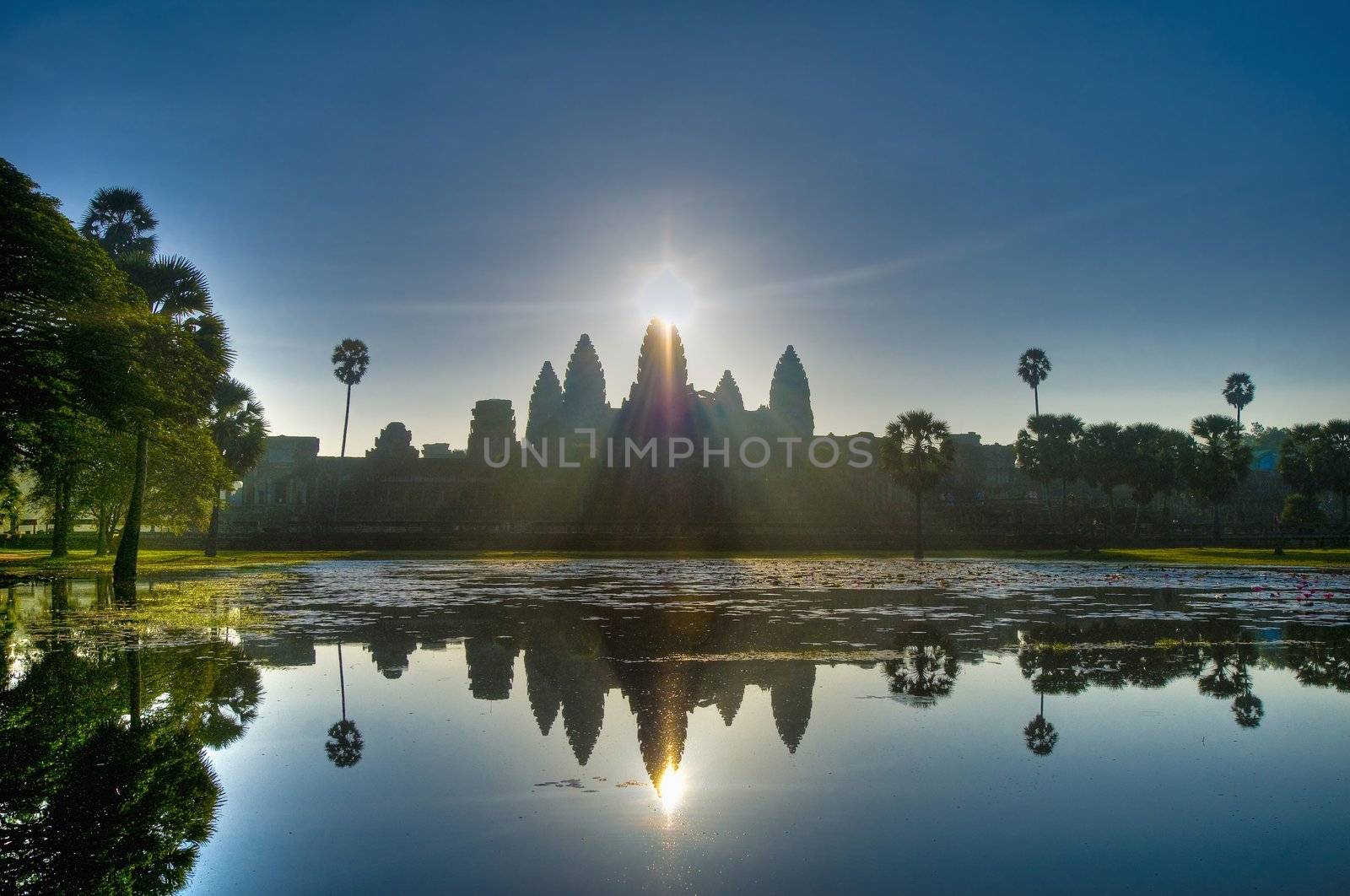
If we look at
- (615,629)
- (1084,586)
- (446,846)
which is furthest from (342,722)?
(1084,586)

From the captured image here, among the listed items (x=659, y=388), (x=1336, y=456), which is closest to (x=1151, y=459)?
(x=1336, y=456)

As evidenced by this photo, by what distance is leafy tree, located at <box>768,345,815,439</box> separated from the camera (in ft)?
316

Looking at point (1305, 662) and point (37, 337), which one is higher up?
point (37, 337)

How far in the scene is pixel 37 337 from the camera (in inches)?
964

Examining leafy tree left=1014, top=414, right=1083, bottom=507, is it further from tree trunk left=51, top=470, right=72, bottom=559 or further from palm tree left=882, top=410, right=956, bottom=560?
tree trunk left=51, top=470, right=72, bottom=559

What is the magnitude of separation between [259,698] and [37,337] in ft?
64.1

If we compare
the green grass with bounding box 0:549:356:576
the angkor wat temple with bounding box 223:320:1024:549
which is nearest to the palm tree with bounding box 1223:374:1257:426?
the angkor wat temple with bounding box 223:320:1024:549

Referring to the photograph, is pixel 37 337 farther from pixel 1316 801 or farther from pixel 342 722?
pixel 1316 801

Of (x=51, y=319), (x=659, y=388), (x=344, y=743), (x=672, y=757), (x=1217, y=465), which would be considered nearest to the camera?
(x=672, y=757)

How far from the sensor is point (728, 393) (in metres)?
97.2

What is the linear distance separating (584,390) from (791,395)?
2175cm

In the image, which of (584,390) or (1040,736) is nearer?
(1040,736)

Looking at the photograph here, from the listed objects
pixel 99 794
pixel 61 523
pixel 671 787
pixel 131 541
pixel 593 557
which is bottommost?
pixel 593 557

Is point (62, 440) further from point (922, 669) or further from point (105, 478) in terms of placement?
point (922, 669)
